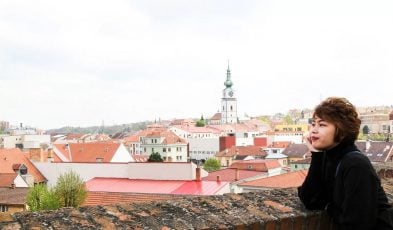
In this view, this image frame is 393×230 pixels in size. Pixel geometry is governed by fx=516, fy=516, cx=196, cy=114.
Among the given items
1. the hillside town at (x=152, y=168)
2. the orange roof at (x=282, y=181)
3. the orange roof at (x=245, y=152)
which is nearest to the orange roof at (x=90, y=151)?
the hillside town at (x=152, y=168)

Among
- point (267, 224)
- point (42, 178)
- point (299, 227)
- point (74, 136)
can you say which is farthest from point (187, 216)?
point (74, 136)

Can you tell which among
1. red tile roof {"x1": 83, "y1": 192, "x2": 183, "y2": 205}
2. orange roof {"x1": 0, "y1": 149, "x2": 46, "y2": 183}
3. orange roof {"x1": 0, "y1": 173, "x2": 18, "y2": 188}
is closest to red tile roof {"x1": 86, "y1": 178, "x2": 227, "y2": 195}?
red tile roof {"x1": 83, "y1": 192, "x2": 183, "y2": 205}

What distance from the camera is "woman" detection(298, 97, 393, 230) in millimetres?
2684

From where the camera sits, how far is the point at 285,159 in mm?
73125

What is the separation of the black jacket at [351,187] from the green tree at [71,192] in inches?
921

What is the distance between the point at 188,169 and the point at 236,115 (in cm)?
12603

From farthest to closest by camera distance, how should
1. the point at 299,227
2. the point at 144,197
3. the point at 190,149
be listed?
the point at 190,149
the point at 144,197
the point at 299,227

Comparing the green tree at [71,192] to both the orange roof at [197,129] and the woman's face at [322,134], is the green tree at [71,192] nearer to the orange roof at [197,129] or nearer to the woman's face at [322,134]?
the woman's face at [322,134]

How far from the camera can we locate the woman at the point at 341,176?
8.80ft

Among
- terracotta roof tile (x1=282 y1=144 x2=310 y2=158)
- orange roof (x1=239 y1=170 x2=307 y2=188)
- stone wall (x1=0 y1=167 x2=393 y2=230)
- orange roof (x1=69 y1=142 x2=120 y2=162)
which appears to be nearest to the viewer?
stone wall (x1=0 y1=167 x2=393 y2=230)

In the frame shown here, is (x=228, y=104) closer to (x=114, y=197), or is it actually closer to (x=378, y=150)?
(x=378, y=150)

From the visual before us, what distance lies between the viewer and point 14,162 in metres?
44.5

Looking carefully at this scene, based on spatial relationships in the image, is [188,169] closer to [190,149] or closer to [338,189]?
[338,189]

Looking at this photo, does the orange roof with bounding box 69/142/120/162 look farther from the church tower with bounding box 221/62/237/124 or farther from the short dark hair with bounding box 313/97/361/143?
the church tower with bounding box 221/62/237/124
